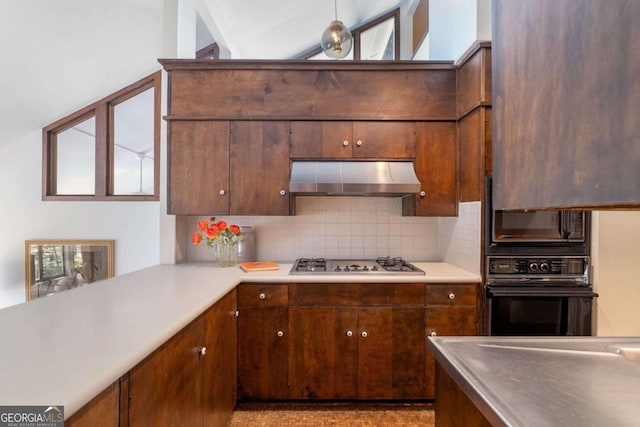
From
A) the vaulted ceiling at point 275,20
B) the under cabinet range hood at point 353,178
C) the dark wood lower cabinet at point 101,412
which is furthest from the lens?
the vaulted ceiling at point 275,20

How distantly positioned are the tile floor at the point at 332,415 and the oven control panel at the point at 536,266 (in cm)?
106

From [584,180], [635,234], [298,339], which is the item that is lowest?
[298,339]

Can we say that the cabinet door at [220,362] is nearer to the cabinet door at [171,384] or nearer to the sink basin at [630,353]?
the cabinet door at [171,384]

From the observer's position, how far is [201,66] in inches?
Answer: 100

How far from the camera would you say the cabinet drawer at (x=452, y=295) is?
2279 millimetres

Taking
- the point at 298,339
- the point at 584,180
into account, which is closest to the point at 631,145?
the point at 584,180

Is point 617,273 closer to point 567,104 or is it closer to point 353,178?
point 353,178

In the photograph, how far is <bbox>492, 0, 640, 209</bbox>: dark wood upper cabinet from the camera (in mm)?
386

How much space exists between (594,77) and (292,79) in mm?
→ 2369

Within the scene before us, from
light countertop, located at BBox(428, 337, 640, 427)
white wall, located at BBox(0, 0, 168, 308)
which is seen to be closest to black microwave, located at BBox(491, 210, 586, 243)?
light countertop, located at BBox(428, 337, 640, 427)

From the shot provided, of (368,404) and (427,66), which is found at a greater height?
(427,66)

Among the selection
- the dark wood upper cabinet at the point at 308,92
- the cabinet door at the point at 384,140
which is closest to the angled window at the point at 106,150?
the dark wood upper cabinet at the point at 308,92

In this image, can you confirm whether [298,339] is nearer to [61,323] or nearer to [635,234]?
[61,323]

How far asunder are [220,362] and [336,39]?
2.68 meters
